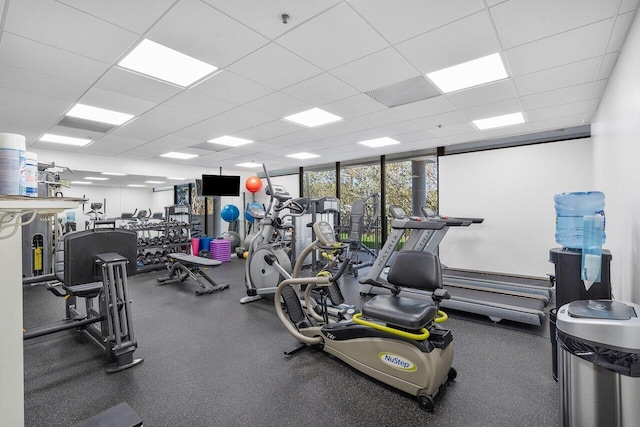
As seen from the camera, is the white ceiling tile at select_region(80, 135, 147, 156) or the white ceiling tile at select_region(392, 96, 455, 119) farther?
the white ceiling tile at select_region(80, 135, 147, 156)

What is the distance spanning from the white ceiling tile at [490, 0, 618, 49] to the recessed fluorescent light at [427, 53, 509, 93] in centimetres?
37

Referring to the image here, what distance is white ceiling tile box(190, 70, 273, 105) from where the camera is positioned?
3068 millimetres

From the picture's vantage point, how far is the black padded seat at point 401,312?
2.08 m

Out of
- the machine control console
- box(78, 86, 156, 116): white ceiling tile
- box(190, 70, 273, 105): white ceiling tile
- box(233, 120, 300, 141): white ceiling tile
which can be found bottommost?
the machine control console

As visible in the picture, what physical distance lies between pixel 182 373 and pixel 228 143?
14.4 ft

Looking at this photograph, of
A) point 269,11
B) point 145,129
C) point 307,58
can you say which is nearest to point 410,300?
point 307,58

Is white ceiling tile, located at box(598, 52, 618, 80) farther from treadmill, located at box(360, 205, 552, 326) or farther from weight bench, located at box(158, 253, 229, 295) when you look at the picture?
weight bench, located at box(158, 253, 229, 295)

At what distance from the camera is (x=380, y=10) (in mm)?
2053

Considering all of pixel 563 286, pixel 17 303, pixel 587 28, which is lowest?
pixel 563 286

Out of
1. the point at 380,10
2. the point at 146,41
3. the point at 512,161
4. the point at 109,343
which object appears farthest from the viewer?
the point at 512,161

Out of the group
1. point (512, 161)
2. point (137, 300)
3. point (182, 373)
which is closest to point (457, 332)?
point (182, 373)

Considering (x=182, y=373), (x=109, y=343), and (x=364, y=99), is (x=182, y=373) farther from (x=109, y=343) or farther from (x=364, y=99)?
(x=364, y=99)

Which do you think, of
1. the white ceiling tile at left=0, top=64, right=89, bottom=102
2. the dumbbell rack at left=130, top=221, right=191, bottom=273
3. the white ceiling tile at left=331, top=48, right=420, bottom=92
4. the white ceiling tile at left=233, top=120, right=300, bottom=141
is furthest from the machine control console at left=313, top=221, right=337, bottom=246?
the dumbbell rack at left=130, top=221, right=191, bottom=273

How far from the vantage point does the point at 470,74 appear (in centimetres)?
303
